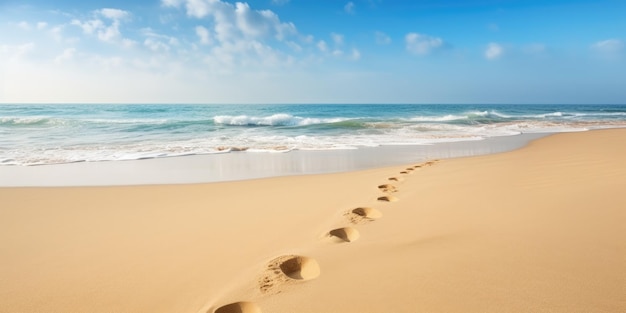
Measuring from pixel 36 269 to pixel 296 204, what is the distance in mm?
2178

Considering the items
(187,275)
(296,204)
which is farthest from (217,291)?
(296,204)

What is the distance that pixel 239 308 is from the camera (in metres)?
1.66

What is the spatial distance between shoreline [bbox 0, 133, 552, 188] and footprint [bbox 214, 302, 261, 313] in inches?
146

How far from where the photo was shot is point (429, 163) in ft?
21.4

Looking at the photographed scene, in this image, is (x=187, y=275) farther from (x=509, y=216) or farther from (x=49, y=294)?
(x=509, y=216)

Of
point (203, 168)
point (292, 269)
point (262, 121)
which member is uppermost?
point (262, 121)

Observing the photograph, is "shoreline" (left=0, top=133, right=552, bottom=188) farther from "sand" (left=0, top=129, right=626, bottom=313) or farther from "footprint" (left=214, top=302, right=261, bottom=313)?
"footprint" (left=214, top=302, right=261, bottom=313)

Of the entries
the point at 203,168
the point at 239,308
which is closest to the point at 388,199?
the point at 239,308

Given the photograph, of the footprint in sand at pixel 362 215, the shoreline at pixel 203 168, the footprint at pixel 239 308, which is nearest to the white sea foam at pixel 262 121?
the shoreline at pixel 203 168

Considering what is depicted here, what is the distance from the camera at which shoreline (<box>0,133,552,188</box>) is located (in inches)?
206

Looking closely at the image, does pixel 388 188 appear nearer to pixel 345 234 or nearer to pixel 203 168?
pixel 345 234

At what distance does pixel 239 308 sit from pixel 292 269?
492 mm

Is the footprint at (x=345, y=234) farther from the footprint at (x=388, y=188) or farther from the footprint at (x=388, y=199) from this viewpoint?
the footprint at (x=388, y=188)

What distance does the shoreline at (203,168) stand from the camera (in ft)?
17.2
